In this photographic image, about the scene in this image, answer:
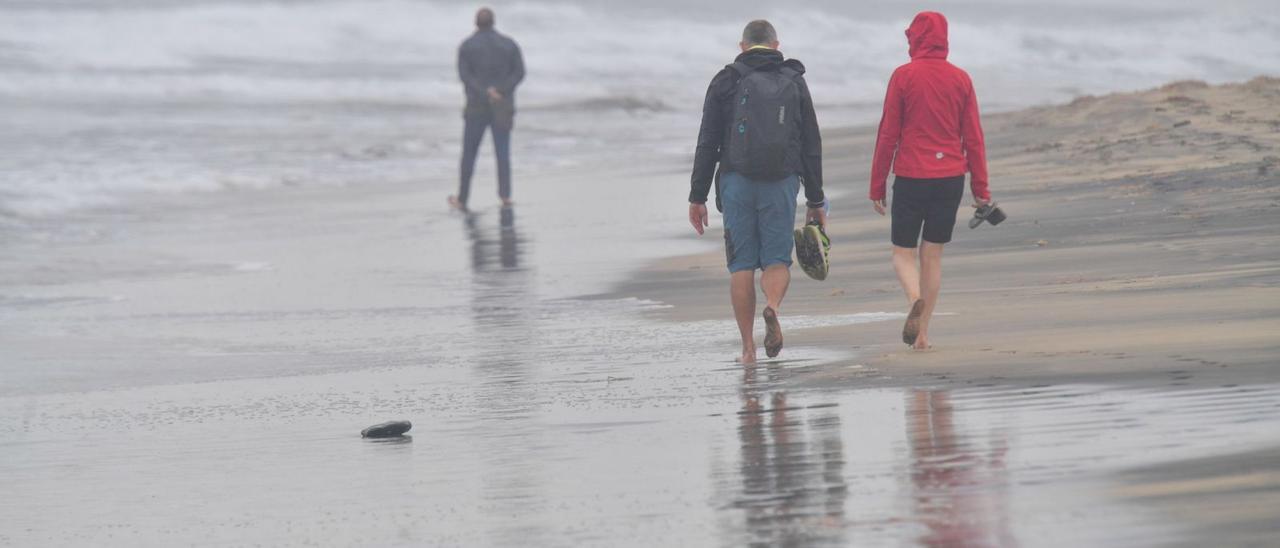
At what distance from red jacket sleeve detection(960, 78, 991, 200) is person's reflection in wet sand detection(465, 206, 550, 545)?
6.22 feet

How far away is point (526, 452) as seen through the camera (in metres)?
6.41

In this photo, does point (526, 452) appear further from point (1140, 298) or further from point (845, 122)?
point (845, 122)

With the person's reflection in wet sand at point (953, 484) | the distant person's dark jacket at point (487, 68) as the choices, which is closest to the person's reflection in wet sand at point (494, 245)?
the distant person's dark jacket at point (487, 68)

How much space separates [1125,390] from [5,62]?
1759 inches

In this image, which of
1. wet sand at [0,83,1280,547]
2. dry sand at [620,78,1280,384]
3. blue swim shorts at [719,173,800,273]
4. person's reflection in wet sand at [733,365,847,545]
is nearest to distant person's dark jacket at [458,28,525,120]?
dry sand at [620,78,1280,384]

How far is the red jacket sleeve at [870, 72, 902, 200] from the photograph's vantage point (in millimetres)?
8109

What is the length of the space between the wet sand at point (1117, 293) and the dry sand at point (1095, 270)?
0.06 feet

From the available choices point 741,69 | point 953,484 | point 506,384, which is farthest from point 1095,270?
point 953,484

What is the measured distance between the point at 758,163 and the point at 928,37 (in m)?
0.81

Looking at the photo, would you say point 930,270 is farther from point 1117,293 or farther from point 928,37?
point 1117,293

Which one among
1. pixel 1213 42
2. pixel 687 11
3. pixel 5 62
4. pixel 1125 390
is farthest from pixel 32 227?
pixel 687 11

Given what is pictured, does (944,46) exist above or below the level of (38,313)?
above

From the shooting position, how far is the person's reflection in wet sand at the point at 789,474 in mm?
5004

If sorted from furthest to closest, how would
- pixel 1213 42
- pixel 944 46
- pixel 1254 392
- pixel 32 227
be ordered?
1. pixel 1213 42
2. pixel 32 227
3. pixel 944 46
4. pixel 1254 392
